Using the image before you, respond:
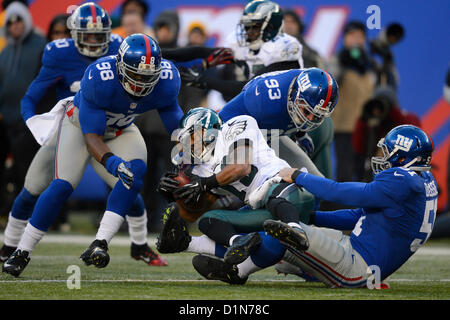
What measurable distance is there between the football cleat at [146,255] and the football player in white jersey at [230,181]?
135 cm

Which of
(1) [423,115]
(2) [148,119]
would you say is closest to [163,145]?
(2) [148,119]

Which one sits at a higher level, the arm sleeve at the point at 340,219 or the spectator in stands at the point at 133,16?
Answer: the spectator in stands at the point at 133,16

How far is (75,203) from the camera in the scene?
38.2 ft

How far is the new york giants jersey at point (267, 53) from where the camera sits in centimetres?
689

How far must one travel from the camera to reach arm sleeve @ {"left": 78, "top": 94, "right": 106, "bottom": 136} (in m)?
5.73

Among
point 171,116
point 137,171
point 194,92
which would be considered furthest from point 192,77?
point 194,92

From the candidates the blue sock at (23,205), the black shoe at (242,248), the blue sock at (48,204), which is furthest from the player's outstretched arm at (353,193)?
the blue sock at (23,205)

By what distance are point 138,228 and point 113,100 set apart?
1374 millimetres

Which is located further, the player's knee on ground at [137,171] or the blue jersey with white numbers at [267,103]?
the blue jersey with white numbers at [267,103]

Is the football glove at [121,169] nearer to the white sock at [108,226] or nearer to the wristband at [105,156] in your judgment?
the wristband at [105,156]

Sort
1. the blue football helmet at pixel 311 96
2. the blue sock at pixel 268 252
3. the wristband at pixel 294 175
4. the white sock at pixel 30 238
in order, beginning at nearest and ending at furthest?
the blue sock at pixel 268 252, the wristband at pixel 294 175, the blue football helmet at pixel 311 96, the white sock at pixel 30 238

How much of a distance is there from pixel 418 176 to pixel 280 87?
1359mm

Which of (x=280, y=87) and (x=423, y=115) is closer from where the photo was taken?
(x=280, y=87)
